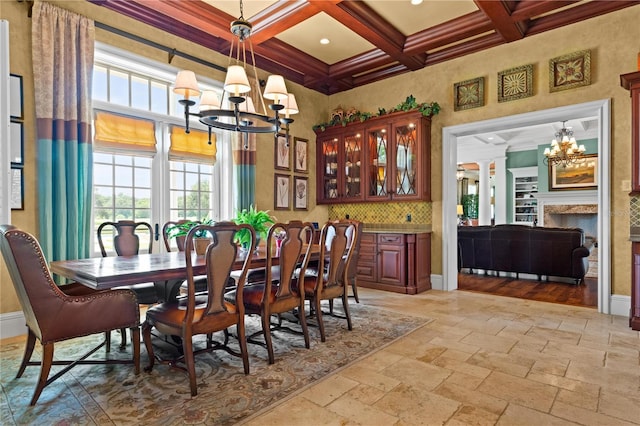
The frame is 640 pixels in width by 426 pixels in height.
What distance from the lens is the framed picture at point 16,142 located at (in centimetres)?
322

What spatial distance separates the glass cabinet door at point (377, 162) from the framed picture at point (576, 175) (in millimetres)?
5497

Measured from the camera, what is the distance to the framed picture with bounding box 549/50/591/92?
13.4 ft

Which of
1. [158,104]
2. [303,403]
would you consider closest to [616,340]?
[303,403]

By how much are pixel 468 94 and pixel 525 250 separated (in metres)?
2.64

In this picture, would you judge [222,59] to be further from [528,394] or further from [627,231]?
[627,231]

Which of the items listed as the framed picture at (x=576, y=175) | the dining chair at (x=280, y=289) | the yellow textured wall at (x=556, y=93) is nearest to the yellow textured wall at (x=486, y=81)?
the yellow textured wall at (x=556, y=93)

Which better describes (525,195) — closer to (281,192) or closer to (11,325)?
(281,192)

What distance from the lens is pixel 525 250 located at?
5742 mm

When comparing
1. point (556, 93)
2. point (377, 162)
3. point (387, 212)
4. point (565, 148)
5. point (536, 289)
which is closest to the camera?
point (556, 93)

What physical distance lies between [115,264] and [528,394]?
278 cm

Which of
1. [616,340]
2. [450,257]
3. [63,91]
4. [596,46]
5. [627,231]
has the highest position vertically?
[596,46]

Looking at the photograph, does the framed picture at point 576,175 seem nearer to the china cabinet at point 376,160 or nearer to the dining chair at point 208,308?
the china cabinet at point 376,160

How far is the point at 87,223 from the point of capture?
359 centimetres

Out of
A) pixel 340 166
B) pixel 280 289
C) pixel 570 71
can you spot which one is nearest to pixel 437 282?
pixel 340 166
